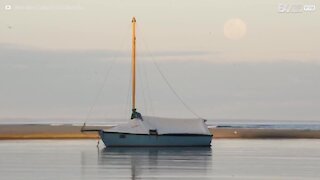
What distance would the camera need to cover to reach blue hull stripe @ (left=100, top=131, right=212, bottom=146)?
2539 inches

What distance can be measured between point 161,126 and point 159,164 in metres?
20.1

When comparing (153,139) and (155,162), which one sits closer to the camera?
(155,162)

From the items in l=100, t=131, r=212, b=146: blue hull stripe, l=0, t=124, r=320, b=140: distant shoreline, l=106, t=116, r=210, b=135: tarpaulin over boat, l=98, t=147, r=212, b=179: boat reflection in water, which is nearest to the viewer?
l=98, t=147, r=212, b=179: boat reflection in water

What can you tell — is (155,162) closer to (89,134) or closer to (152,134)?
(152,134)

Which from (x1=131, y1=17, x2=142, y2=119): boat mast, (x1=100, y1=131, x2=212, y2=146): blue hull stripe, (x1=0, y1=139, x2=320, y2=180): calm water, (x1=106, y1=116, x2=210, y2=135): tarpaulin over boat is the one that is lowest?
(x1=0, y1=139, x2=320, y2=180): calm water

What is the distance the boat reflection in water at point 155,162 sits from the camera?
129 ft

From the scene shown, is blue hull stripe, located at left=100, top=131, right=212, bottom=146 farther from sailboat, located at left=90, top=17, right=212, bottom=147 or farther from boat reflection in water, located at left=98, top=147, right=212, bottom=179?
boat reflection in water, located at left=98, top=147, right=212, bottom=179

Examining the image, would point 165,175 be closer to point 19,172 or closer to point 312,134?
point 19,172

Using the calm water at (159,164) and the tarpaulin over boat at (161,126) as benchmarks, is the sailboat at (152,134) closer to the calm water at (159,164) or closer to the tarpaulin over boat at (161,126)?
the tarpaulin over boat at (161,126)

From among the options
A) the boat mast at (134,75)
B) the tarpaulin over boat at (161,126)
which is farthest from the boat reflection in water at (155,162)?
the boat mast at (134,75)

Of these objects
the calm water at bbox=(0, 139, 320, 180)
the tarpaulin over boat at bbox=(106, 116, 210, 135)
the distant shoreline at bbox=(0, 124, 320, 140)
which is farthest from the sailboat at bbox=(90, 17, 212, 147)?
the distant shoreline at bbox=(0, 124, 320, 140)

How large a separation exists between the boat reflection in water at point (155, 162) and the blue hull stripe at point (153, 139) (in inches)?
33.4

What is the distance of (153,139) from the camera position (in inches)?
2554

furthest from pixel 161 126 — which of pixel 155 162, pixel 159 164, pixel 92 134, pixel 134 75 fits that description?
pixel 92 134
